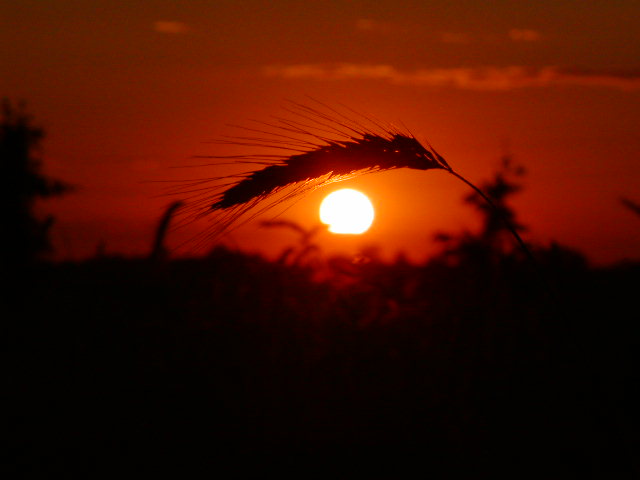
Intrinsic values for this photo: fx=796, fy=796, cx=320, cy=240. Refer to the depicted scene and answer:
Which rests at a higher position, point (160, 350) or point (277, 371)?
point (160, 350)

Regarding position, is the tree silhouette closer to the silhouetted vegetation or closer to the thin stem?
the silhouetted vegetation

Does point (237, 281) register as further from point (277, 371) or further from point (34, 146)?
point (34, 146)

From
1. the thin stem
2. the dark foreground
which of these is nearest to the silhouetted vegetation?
the dark foreground

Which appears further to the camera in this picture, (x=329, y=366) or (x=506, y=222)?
(x=329, y=366)

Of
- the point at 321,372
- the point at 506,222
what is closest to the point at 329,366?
the point at 321,372

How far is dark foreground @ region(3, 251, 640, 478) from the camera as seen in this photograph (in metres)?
3.55

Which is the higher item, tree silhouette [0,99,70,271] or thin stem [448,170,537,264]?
tree silhouette [0,99,70,271]

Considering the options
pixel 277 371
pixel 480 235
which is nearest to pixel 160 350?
pixel 277 371

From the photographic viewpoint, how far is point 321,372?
12.7 ft

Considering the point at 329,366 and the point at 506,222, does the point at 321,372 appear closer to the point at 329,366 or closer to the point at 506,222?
the point at 329,366

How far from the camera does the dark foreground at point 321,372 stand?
355cm

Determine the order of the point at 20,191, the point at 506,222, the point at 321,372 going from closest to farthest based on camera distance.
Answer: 1. the point at 506,222
2. the point at 321,372
3. the point at 20,191

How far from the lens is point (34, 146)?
286 inches

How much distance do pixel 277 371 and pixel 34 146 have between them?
4411mm
